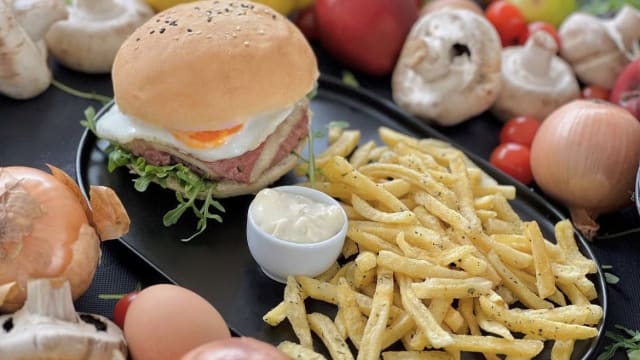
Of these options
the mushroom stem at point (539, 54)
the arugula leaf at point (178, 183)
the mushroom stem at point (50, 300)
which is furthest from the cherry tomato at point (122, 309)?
the mushroom stem at point (539, 54)

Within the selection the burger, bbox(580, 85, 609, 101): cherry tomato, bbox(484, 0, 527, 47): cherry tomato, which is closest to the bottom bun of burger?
the burger

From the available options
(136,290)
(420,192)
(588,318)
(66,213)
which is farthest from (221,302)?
(588,318)

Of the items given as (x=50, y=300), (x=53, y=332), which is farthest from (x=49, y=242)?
(x=53, y=332)

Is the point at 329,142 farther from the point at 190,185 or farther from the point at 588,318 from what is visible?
the point at 588,318

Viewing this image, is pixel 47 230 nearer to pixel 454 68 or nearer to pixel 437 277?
pixel 437 277

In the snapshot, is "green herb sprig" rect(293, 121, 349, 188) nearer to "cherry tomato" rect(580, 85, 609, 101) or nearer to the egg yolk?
the egg yolk

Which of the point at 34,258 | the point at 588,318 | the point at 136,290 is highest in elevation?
the point at 34,258
